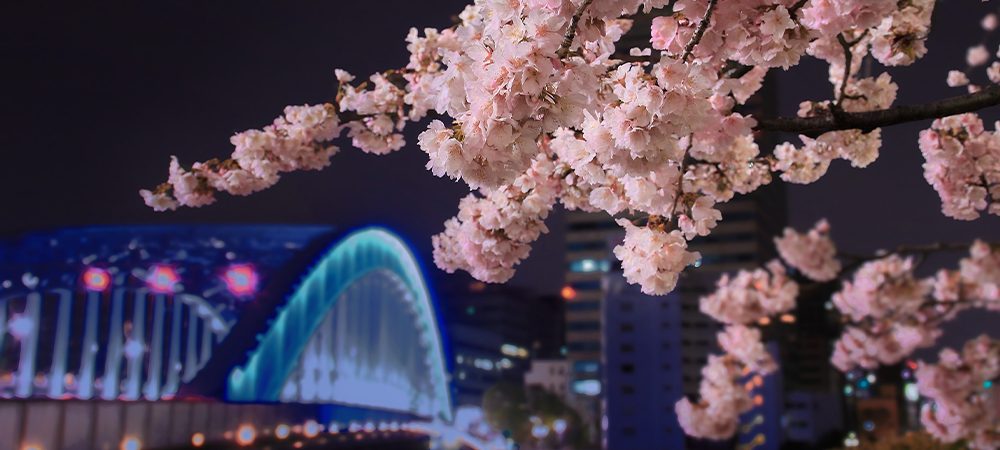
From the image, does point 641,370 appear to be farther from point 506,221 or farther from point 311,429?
point 506,221

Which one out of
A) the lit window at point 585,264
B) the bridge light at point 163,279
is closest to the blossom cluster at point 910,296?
the bridge light at point 163,279

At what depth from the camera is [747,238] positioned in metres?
67.9

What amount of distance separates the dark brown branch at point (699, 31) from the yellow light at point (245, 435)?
476 inches

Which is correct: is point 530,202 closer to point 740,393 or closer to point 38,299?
point 740,393

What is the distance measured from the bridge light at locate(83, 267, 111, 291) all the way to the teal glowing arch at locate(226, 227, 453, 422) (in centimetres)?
1028

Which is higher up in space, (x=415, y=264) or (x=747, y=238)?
(x=747, y=238)

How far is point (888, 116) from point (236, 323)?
706 inches

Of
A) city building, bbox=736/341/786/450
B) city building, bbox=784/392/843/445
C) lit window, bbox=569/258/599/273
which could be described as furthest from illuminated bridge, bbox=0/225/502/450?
lit window, bbox=569/258/599/273

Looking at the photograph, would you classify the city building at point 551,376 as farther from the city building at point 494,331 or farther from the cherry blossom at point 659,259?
the cherry blossom at point 659,259

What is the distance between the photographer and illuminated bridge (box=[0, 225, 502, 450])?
61.3 feet

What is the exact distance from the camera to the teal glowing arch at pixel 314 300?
1723 cm

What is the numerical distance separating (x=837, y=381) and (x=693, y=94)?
58.6 metres

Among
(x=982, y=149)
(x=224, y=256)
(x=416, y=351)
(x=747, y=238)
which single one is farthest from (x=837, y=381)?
(x=982, y=149)

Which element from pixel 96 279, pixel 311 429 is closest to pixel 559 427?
pixel 96 279
